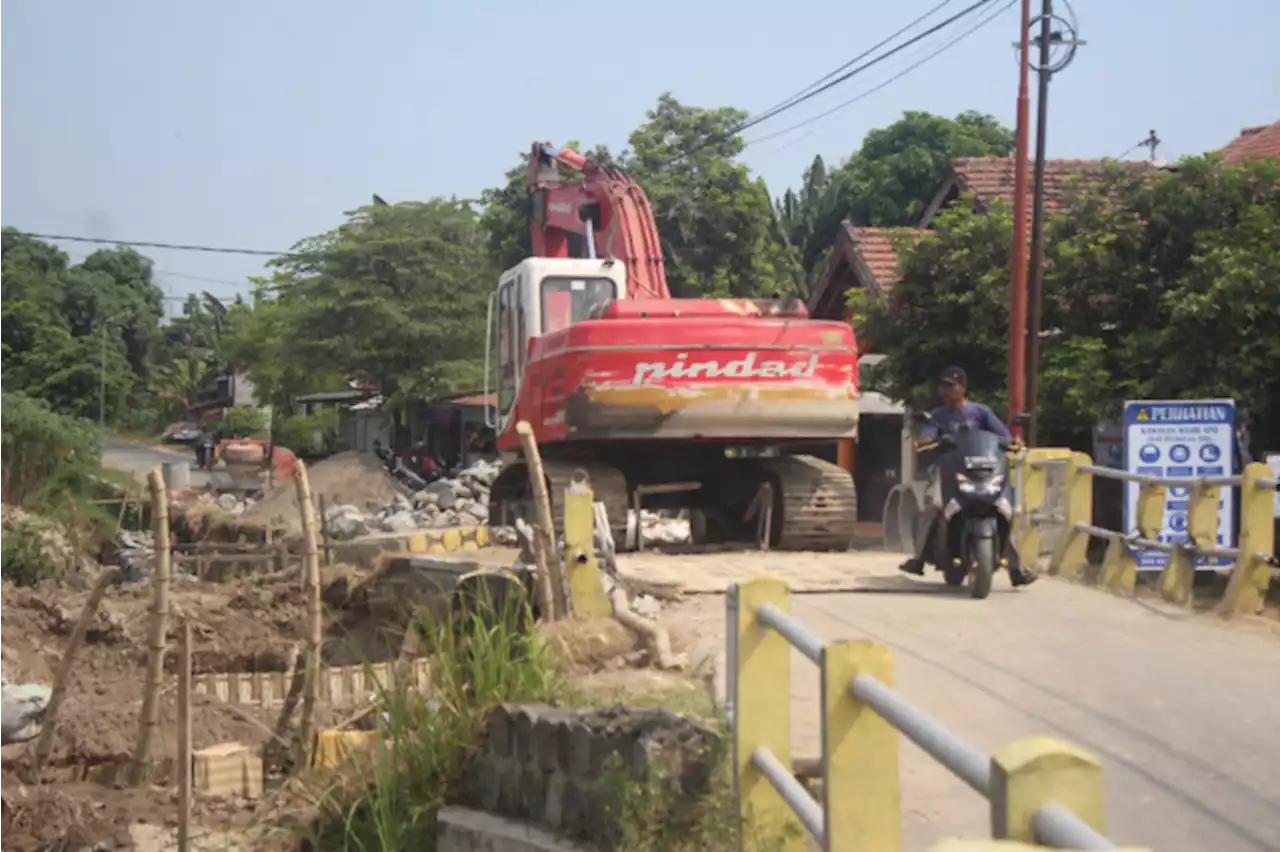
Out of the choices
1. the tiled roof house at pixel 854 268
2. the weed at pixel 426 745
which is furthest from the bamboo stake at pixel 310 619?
the tiled roof house at pixel 854 268

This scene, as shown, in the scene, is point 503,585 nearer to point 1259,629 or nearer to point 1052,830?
point 1259,629

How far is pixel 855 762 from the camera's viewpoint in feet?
12.1

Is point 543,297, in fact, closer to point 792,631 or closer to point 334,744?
point 334,744

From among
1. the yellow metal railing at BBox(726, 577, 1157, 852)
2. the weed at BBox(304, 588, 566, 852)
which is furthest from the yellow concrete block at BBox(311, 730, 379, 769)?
the yellow metal railing at BBox(726, 577, 1157, 852)

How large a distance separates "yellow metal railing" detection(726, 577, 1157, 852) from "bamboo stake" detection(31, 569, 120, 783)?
155 inches

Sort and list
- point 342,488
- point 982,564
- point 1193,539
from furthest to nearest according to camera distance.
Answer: point 342,488, point 1193,539, point 982,564

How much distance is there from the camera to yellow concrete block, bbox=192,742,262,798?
848 cm

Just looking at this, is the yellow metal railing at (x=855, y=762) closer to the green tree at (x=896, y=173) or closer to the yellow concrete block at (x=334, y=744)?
the yellow concrete block at (x=334, y=744)

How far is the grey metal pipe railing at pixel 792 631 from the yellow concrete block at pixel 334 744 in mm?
3109

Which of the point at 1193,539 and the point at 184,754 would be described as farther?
the point at 1193,539

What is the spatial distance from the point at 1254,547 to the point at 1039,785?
7781mm

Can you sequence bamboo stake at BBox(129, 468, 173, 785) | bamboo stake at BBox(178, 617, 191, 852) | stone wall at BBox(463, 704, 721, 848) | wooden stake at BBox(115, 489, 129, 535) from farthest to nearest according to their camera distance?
wooden stake at BBox(115, 489, 129, 535), bamboo stake at BBox(129, 468, 173, 785), bamboo stake at BBox(178, 617, 191, 852), stone wall at BBox(463, 704, 721, 848)

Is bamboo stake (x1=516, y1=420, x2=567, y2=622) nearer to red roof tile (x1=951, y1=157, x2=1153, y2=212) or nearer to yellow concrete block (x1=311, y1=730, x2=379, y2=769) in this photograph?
yellow concrete block (x1=311, y1=730, x2=379, y2=769)

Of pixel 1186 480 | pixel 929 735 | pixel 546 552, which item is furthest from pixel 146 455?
pixel 929 735
